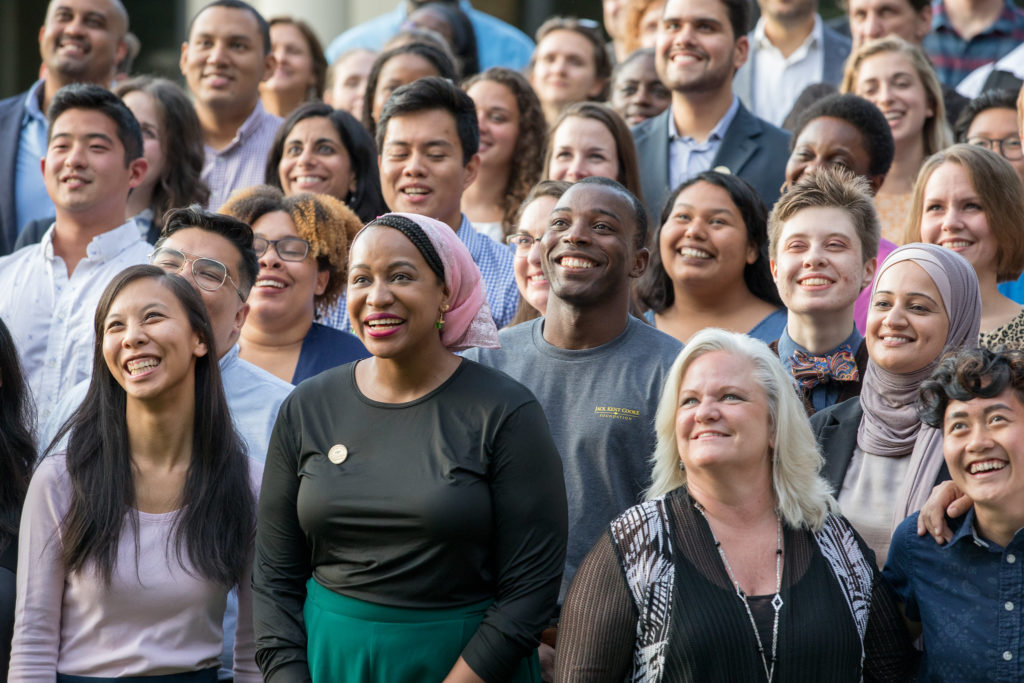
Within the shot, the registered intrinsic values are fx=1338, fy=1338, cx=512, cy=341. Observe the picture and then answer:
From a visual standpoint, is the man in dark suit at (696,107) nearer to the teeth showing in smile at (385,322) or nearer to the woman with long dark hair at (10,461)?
the teeth showing in smile at (385,322)

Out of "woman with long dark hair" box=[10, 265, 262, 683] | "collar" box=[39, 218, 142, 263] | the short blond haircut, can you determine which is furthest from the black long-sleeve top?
"collar" box=[39, 218, 142, 263]

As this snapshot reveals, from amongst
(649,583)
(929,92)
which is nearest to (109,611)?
(649,583)

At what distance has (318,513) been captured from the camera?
3.76 m

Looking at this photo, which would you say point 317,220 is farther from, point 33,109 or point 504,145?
point 33,109

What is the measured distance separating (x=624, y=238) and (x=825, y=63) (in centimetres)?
433

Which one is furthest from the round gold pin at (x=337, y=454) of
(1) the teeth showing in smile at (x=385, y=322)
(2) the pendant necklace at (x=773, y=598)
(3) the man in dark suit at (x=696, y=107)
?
(3) the man in dark suit at (x=696, y=107)

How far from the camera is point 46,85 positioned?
7.59m

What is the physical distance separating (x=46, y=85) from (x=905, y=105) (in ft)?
15.5

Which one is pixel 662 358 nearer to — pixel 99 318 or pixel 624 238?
pixel 624 238

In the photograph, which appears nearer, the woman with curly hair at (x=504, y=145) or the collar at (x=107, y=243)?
the collar at (x=107, y=243)

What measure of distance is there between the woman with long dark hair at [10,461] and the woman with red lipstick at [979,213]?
11.5ft

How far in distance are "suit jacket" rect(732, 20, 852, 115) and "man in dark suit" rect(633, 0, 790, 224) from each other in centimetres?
119

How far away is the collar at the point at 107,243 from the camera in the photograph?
5756mm

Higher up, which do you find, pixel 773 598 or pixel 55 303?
pixel 55 303
